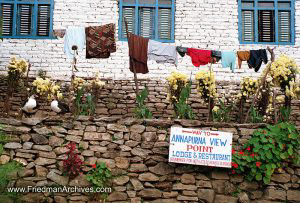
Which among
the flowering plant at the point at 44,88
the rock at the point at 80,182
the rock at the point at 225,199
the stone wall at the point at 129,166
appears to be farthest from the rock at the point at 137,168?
the flowering plant at the point at 44,88

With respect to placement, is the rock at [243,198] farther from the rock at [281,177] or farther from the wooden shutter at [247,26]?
the wooden shutter at [247,26]

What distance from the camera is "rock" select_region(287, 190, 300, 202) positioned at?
297 inches

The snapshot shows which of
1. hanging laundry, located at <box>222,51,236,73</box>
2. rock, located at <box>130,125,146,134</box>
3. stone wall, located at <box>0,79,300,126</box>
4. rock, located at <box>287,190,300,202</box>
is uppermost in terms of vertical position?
hanging laundry, located at <box>222,51,236,73</box>

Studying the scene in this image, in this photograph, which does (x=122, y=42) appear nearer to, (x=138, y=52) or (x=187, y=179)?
(x=138, y=52)

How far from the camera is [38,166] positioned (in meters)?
7.41

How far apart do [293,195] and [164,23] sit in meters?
5.35

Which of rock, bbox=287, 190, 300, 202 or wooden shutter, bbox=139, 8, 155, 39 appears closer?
rock, bbox=287, 190, 300, 202

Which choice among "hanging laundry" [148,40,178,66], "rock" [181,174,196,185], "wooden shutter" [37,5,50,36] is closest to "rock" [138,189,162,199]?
"rock" [181,174,196,185]

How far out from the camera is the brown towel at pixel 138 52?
902cm

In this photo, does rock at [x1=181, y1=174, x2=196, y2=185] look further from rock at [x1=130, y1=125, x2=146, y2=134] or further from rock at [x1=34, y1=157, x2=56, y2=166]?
rock at [x1=34, y1=157, x2=56, y2=166]

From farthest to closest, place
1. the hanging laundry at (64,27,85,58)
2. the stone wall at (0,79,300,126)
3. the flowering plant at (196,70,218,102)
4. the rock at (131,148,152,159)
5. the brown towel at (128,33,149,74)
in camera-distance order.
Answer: the stone wall at (0,79,300,126), the hanging laundry at (64,27,85,58), the brown towel at (128,33,149,74), the flowering plant at (196,70,218,102), the rock at (131,148,152,159)

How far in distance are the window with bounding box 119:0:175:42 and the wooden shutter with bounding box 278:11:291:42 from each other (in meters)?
2.78

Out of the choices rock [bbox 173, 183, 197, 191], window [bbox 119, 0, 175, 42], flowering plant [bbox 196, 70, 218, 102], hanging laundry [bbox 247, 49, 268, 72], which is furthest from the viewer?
window [bbox 119, 0, 175, 42]

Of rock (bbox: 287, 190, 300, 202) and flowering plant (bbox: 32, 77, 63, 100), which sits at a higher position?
flowering plant (bbox: 32, 77, 63, 100)
